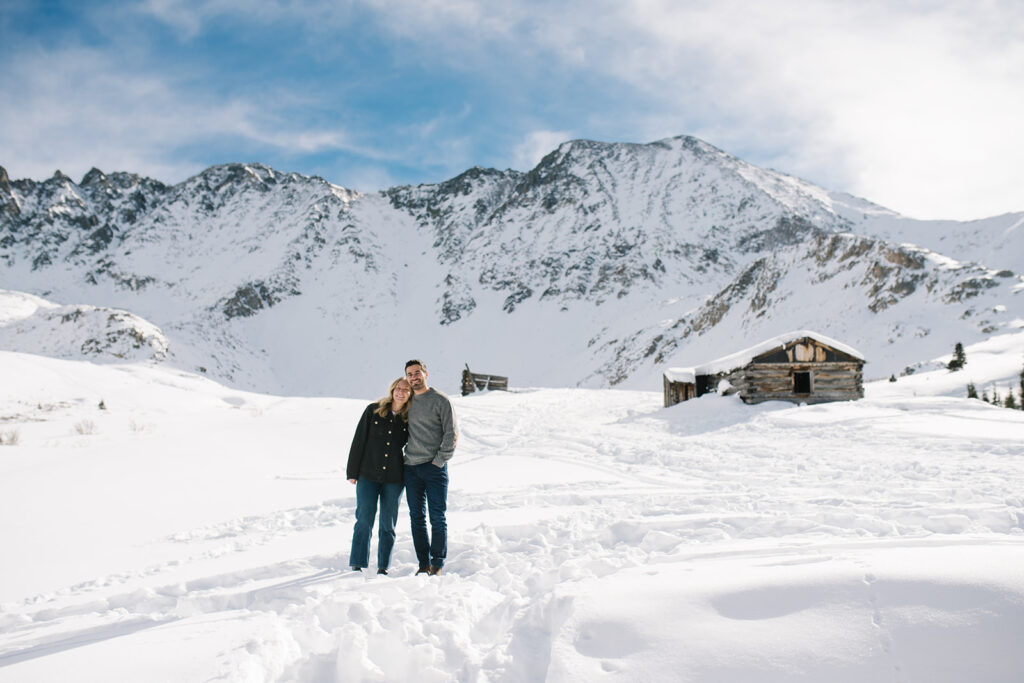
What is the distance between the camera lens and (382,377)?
5109cm

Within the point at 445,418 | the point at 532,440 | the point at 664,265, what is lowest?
the point at 532,440

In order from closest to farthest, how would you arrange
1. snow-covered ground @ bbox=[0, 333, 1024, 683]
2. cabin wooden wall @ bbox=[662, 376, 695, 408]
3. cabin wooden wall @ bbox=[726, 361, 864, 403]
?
snow-covered ground @ bbox=[0, 333, 1024, 683], cabin wooden wall @ bbox=[726, 361, 864, 403], cabin wooden wall @ bbox=[662, 376, 695, 408]

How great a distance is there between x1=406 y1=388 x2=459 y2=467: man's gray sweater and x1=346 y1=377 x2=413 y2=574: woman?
13 cm

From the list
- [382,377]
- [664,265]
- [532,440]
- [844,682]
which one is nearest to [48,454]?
[532,440]

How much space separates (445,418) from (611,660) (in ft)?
7.87

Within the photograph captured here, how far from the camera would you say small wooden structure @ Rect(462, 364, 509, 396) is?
30891 mm

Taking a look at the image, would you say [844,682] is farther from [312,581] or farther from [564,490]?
[564,490]

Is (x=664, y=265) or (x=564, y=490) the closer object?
(x=564, y=490)

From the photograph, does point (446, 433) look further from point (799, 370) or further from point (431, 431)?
point (799, 370)

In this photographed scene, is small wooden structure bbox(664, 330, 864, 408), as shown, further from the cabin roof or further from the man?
the man

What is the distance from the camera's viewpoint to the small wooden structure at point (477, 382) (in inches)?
1216

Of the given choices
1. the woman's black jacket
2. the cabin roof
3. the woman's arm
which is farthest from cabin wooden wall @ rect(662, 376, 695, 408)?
the woman's arm

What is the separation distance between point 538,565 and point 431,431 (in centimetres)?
138

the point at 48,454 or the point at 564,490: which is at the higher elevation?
the point at 48,454
